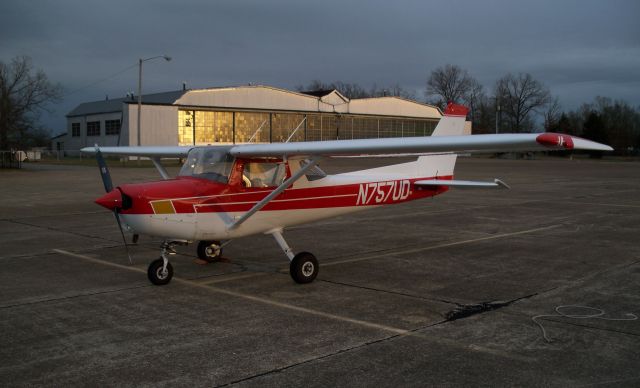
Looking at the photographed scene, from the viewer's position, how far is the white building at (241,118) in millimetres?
55656

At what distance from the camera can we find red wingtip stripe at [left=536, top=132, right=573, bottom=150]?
19.2 feet

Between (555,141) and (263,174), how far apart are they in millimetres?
4179

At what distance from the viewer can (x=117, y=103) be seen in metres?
67.1

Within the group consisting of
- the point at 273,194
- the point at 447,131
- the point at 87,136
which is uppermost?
the point at 87,136

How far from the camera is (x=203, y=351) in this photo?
550cm

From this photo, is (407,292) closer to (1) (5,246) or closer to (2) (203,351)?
(2) (203,351)

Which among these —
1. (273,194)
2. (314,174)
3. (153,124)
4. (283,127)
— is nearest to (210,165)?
(273,194)

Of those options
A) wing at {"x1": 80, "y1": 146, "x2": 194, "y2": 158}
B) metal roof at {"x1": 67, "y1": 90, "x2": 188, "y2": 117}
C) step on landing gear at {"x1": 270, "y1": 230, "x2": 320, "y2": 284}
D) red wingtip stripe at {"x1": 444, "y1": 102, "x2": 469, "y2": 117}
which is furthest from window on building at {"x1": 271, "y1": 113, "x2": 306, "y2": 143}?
step on landing gear at {"x1": 270, "y1": 230, "x2": 320, "y2": 284}

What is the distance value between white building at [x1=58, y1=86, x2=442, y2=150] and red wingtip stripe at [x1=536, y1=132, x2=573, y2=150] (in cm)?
4968

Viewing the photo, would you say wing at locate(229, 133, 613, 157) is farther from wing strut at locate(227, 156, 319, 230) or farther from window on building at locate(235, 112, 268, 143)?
window on building at locate(235, 112, 268, 143)

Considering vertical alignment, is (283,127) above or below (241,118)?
below

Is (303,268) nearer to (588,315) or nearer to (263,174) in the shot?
(263,174)

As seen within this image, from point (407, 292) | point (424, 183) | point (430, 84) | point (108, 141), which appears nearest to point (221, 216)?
point (407, 292)

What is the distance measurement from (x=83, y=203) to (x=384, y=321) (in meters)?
16.0
